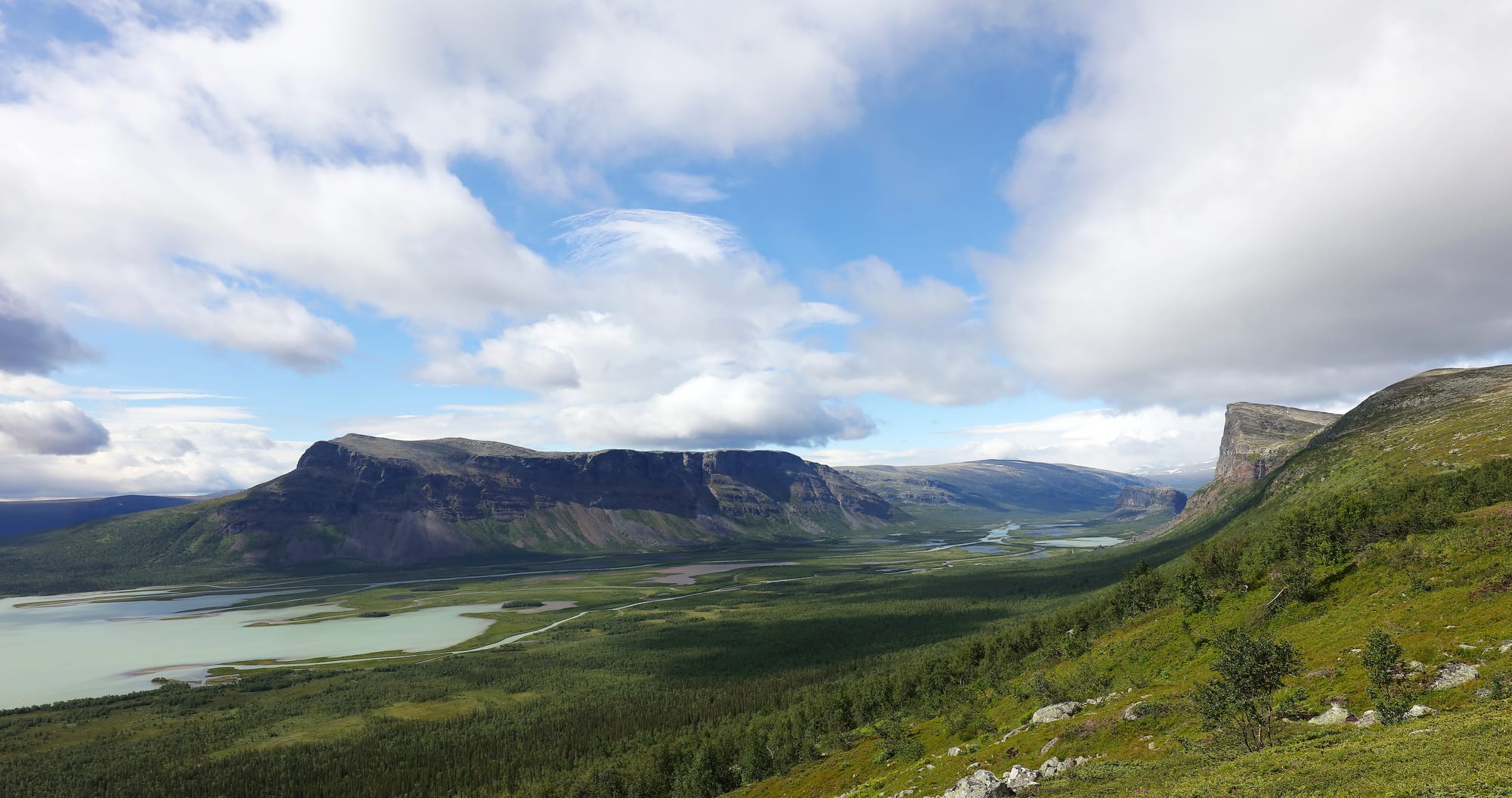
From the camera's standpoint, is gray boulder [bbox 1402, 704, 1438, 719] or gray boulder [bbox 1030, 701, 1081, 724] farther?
gray boulder [bbox 1030, 701, 1081, 724]

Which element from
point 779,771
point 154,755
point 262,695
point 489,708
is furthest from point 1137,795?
point 262,695

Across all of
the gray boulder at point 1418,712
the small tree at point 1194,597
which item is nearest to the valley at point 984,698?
the gray boulder at point 1418,712

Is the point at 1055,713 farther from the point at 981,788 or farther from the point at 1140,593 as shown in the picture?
the point at 1140,593

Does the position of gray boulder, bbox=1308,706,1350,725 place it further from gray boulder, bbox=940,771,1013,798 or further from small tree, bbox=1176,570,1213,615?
small tree, bbox=1176,570,1213,615

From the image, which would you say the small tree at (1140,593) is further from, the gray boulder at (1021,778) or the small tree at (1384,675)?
the gray boulder at (1021,778)

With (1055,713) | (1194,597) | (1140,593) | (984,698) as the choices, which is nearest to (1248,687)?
(1055,713)

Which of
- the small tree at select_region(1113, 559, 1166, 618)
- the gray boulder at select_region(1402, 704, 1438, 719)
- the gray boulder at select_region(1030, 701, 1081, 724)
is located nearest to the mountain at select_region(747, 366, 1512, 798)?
the gray boulder at select_region(1402, 704, 1438, 719)

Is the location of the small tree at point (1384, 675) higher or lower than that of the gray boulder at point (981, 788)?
higher
